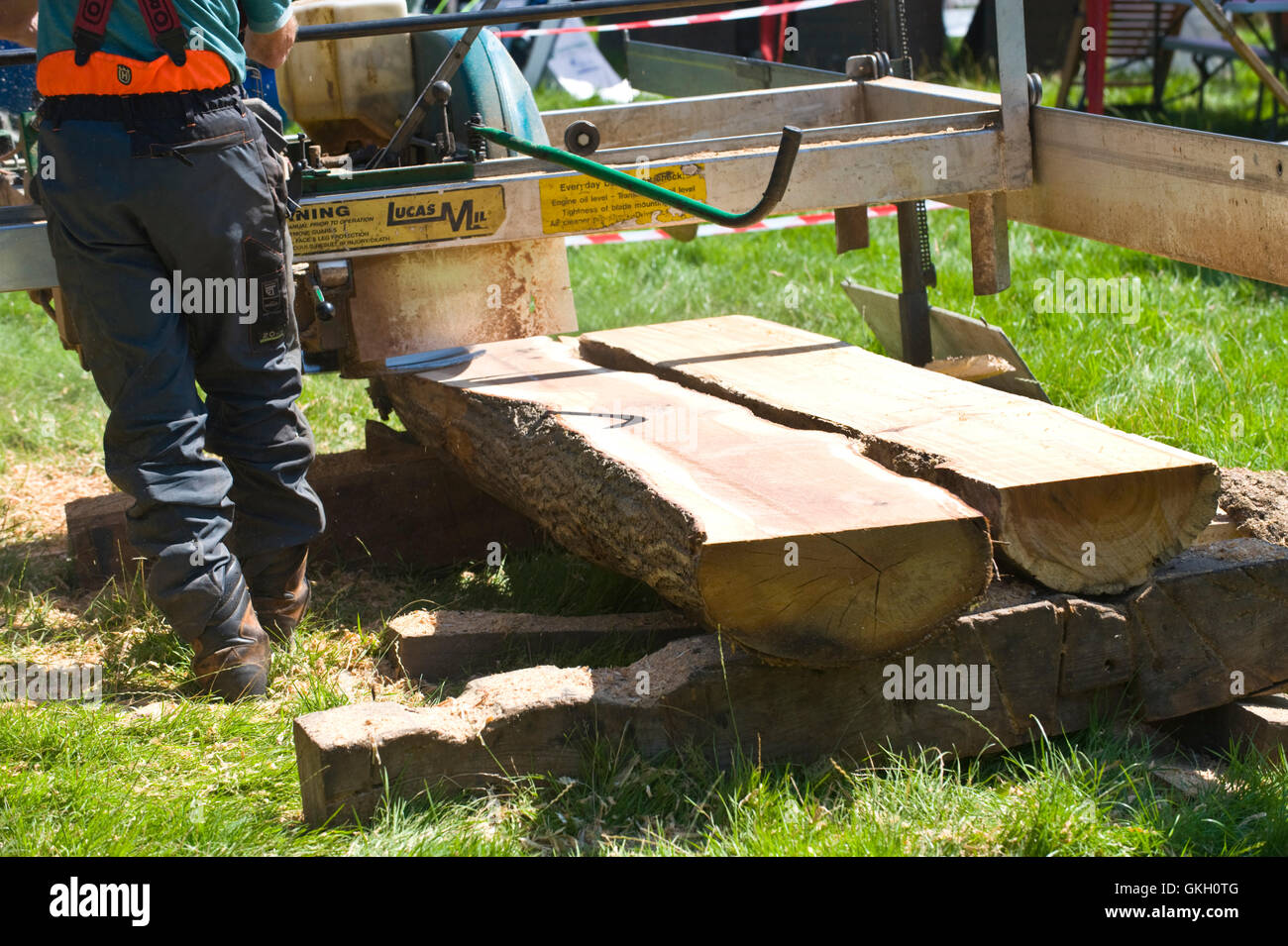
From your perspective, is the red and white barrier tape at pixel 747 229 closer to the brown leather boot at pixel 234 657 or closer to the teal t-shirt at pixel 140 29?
the teal t-shirt at pixel 140 29

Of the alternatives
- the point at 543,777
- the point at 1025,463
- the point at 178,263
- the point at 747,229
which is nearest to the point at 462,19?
the point at 178,263

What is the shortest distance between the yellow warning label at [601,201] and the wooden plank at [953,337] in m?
1.06

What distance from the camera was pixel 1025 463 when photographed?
9.05 ft

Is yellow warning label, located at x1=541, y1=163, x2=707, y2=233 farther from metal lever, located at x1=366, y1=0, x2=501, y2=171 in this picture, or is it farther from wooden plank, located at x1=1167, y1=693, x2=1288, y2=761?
wooden plank, located at x1=1167, y1=693, x2=1288, y2=761

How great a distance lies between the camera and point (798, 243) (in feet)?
25.3

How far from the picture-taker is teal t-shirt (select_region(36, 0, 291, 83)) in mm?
2961

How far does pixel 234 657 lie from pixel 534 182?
1394 millimetres

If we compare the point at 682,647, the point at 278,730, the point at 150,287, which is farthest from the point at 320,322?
the point at 682,647

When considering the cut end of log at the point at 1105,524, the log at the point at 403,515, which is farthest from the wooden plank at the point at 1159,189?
the log at the point at 403,515

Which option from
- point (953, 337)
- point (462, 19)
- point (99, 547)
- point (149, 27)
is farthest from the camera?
point (953, 337)

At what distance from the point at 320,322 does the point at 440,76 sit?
76 cm

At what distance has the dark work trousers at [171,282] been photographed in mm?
3000

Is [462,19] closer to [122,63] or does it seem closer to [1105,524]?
[122,63]
